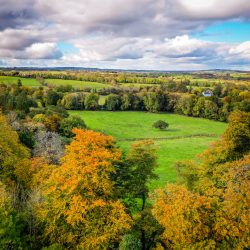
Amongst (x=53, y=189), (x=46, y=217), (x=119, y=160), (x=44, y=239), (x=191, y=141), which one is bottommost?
(x=191, y=141)

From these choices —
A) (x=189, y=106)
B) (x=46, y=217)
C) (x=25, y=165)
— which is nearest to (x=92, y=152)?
(x=46, y=217)

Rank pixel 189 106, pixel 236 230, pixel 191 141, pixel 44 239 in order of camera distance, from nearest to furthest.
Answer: pixel 236 230
pixel 44 239
pixel 191 141
pixel 189 106

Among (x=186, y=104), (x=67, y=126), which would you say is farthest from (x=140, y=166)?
(x=186, y=104)

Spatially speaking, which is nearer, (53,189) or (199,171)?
(53,189)

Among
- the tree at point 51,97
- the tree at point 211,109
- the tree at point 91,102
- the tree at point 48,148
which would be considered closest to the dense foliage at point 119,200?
the tree at point 48,148

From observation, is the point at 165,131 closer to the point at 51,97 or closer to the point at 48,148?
the point at 51,97

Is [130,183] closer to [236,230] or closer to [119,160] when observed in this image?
[119,160]
